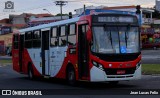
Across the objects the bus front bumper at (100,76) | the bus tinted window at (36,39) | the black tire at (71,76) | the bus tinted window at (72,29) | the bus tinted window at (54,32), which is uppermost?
the bus tinted window at (72,29)

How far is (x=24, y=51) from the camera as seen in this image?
26.6 m

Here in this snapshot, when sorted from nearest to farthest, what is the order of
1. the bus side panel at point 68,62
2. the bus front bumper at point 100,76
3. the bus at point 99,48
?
the bus front bumper at point 100,76 < the bus at point 99,48 < the bus side panel at point 68,62

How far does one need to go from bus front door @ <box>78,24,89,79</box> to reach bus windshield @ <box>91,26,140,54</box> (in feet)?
2.02

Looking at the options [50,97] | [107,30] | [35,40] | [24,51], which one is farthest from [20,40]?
[50,97]

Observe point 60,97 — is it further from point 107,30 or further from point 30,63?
point 30,63

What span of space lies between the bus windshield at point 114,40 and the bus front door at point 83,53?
0.62 m

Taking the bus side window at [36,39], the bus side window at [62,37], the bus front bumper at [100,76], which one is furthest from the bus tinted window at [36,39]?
the bus front bumper at [100,76]

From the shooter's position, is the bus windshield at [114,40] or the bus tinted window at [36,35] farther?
the bus tinted window at [36,35]

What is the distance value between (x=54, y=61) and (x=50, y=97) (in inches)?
271

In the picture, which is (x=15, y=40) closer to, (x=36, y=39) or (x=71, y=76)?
(x=36, y=39)

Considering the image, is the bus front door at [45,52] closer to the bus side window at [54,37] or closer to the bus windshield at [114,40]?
the bus side window at [54,37]

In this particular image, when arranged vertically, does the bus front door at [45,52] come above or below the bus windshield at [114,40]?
below

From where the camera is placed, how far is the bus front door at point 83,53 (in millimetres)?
18297

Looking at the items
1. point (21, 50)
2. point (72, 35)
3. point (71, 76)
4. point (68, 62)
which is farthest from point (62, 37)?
point (21, 50)
